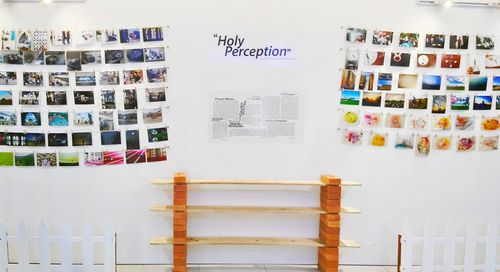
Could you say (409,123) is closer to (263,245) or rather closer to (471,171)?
(471,171)

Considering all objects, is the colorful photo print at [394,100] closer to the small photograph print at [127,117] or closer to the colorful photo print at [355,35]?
the colorful photo print at [355,35]

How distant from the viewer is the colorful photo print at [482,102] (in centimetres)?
452

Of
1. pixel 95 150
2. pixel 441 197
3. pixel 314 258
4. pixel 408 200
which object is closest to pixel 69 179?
pixel 95 150

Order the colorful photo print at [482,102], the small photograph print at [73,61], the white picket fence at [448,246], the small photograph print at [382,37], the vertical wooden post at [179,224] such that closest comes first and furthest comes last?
the white picket fence at [448,246] < the vertical wooden post at [179,224] < the small photograph print at [73,61] < the small photograph print at [382,37] < the colorful photo print at [482,102]

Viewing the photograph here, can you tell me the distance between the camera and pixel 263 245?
443cm

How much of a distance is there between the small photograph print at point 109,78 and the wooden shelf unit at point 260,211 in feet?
3.76

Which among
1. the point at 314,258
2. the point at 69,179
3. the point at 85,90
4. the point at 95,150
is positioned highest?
the point at 85,90

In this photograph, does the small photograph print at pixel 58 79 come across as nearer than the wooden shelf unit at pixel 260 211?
No

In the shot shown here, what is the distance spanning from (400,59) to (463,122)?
3.30 ft

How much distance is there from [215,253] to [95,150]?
5.62 ft

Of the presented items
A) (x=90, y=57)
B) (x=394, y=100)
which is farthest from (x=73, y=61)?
(x=394, y=100)

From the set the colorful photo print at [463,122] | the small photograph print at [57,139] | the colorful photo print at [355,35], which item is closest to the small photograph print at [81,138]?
the small photograph print at [57,139]

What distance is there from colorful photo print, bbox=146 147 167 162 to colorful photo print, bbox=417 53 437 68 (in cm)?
294

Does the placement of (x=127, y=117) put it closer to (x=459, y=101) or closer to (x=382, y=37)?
(x=382, y=37)
